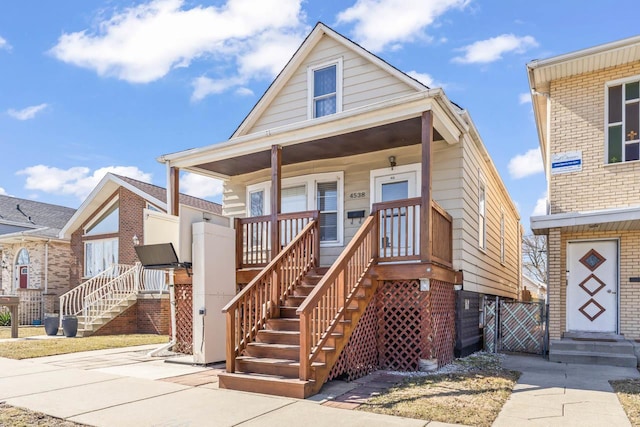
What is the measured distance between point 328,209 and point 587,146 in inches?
214

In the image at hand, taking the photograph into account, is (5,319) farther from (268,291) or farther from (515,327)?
(515,327)

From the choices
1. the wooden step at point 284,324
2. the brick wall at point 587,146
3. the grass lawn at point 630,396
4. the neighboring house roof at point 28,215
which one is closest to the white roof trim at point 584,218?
the brick wall at point 587,146

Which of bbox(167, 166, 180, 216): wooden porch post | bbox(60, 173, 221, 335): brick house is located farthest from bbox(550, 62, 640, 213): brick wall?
bbox(60, 173, 221, 335): brick house

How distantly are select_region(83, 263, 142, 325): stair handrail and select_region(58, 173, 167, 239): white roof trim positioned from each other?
10.7 ft

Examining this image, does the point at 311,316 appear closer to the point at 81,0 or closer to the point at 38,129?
the point at 81,0

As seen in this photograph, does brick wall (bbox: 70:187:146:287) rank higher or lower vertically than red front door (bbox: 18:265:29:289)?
higher

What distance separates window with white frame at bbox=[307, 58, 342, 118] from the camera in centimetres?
1108

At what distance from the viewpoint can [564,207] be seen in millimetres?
9742

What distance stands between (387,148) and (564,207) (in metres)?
3.74

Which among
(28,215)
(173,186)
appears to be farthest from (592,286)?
(28,215)

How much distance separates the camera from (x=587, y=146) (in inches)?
381

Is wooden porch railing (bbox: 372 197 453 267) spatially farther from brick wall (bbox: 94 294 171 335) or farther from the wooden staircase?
brick wall (bbox: 94 294 171 335)

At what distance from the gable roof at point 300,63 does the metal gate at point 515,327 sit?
5.14 m

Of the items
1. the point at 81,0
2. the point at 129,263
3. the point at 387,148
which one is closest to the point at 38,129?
the point at 129,263
